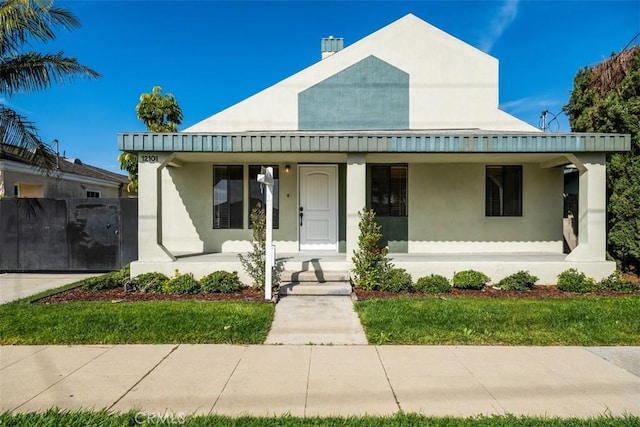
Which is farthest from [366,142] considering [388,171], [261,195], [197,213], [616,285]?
[616,285]

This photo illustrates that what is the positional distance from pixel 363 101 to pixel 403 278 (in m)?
5.59

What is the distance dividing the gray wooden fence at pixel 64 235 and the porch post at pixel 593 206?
1067 centimetres

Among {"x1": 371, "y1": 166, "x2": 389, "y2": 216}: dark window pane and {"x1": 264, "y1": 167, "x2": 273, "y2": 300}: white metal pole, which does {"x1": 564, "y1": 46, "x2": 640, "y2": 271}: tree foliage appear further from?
{"x1": 264, "y1": 167, "x2": 273, "y2": 300}: white metal pole

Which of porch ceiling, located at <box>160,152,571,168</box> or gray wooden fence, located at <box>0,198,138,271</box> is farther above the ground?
porch ceiling, located at <box>160,152,571,168</box>

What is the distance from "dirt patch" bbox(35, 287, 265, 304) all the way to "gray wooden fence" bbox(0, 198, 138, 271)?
7.77ft

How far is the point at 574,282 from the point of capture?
22.7 ft

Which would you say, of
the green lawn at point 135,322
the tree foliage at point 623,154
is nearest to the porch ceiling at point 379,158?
the tree foliage at point 623,154

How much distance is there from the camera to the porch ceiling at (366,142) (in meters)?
7.07

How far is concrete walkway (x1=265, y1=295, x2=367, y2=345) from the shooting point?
182 inches

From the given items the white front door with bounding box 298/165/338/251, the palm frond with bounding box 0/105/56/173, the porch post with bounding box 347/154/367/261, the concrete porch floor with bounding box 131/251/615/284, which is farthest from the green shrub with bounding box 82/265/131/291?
the porch post with bounding box 347/154/367/261

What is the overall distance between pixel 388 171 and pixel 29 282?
908 centimetres

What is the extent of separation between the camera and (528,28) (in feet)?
36.2

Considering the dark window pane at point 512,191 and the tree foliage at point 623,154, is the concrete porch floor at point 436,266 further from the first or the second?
the dark window pane at point 512,191

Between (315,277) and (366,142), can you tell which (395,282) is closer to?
(315,277)
